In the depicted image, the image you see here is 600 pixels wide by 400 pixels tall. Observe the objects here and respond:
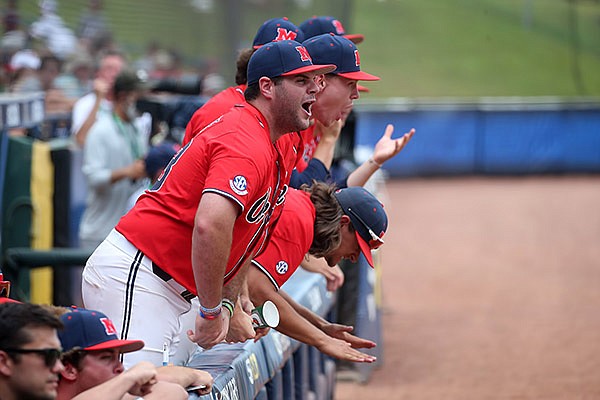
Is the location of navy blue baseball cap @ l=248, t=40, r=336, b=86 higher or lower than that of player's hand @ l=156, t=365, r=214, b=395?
higher

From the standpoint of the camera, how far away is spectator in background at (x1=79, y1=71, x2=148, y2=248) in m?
7.73

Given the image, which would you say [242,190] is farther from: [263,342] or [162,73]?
[162,73]

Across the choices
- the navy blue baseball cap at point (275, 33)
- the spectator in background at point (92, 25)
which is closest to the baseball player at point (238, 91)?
the navy blue baseball cap at point (275, 33)

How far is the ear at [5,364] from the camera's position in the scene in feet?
7.95

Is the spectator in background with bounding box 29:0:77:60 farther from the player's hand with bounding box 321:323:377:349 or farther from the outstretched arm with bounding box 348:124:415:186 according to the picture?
the player's hand with bounding box 321:323:377:349

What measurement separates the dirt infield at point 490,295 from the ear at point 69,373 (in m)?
4.74

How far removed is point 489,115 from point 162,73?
9408 millimetres

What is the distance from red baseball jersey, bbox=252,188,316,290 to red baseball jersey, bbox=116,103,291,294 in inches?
15.5

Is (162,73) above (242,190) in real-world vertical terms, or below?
below

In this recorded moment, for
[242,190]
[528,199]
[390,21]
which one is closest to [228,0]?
[528,199]

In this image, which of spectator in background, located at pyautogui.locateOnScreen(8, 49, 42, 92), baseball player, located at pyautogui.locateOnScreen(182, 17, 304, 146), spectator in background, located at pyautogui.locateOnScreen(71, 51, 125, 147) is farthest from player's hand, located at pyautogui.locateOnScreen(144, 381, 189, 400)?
spectator in background, located at pyautogui.locateOnScreen(8, 49, 42, 92)

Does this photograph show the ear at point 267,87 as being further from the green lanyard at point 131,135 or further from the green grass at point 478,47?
the green grass at point 478,47

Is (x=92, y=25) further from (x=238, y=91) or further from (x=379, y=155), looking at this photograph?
(x=238, y=91)

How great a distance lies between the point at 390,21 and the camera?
32.9 m
